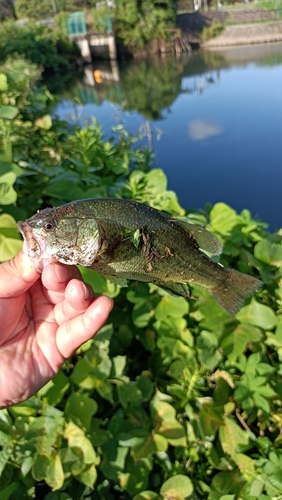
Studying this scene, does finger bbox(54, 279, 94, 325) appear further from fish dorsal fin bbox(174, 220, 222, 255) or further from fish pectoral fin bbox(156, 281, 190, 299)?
fish dorsal fin bbox(174, 220, 222, 255)

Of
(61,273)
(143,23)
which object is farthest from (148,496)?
(143,23)

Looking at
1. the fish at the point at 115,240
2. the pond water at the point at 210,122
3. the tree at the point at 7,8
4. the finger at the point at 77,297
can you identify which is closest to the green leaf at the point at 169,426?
the finger at the point at 77,297

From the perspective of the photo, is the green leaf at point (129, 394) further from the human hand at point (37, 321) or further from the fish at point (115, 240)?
the fish at point (115, 240)

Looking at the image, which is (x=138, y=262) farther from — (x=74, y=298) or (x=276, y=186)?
(x=276, y=186)

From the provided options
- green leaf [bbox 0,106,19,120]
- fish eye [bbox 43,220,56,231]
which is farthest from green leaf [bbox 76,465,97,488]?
green leaf [bbox 0,106,19,120]

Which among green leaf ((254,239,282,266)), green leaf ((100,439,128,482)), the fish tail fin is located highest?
the fish tail fin

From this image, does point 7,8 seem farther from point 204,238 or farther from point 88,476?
point 88,476
